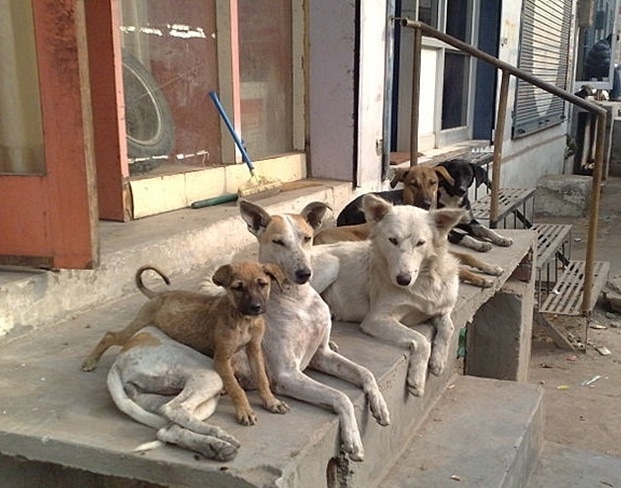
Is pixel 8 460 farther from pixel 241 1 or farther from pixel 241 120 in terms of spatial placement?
pixel 241 1

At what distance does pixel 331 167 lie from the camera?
222 inches

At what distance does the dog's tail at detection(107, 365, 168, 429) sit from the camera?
2.18 meters

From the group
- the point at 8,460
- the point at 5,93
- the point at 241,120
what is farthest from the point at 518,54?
the point at 8,460

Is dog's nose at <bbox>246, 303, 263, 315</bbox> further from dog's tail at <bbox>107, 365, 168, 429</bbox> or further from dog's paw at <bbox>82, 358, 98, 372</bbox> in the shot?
dog's paw at <bbox>82, 358, 98, 372</bbox>

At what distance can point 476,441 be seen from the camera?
3.16 meters

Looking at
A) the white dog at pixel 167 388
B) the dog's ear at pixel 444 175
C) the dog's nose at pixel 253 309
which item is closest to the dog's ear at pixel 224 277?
the dog's nose at pixel 253 309

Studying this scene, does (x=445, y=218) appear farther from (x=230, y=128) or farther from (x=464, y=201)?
(x=230, y=128)

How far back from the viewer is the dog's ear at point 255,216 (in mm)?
2678

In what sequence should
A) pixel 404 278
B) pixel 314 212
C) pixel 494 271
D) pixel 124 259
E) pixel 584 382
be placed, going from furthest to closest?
pixel 584 382, pixel 494 271, pixel 124 259, pixel 404 278, pixel 314 212

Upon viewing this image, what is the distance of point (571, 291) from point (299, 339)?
4.52 m

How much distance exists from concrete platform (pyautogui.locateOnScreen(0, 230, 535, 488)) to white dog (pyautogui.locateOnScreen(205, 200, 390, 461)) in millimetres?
46

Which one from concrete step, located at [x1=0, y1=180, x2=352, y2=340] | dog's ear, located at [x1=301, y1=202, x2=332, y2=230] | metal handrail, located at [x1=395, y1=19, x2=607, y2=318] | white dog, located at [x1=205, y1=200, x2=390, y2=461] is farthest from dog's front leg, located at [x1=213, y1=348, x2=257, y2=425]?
metal handrail, located at [x1=395, y1=19, x2=607, y2=318]

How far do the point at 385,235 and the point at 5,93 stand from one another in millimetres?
1727

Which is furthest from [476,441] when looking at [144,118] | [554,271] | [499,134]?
[554,271]
